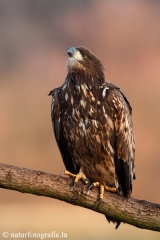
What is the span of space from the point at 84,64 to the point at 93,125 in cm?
64

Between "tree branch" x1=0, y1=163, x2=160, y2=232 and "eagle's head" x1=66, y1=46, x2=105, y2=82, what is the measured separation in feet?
3.83

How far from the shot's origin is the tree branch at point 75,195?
3492mm

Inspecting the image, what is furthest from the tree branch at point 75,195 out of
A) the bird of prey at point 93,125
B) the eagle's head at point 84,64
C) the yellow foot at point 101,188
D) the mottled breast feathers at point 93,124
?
the eagle's head at point 84,64

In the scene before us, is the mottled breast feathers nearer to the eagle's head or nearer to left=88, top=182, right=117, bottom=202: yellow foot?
the eagle's head

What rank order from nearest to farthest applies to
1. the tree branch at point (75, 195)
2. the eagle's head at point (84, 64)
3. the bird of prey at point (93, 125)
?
1. the tree branch at point (75, 195)
2. the bird of prey at point (93, 125)
3. the eagle's head at point (84, 64)

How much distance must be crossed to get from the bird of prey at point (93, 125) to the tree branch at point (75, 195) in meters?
0.45

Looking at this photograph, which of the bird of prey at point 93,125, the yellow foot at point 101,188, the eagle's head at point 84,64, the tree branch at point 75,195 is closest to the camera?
the tree branch at point 75,195

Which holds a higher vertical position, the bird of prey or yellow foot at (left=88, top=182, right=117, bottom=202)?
the bird of prey

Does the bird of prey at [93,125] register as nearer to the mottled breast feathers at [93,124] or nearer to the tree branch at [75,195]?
the mottled breast feathers at [93,124]

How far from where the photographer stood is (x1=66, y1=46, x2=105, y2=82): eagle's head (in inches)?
170

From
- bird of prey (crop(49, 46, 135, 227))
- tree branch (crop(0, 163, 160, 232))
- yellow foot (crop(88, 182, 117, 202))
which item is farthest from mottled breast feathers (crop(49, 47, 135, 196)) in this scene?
tree branch (crop(0, 163, 160, 232))

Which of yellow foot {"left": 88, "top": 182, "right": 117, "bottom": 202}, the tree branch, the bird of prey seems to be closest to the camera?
the tree branch

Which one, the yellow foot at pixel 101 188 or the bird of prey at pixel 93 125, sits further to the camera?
the bird of prey at pixel 93 125

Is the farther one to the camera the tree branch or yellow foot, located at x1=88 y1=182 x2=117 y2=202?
yellow foot, located at x1=88 y1=182 x2=117 y2=202
